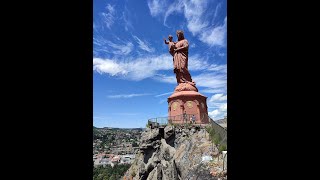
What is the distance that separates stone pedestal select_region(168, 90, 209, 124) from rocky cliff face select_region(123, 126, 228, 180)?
1443 millimetres

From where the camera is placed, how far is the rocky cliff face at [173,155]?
15.1 metres

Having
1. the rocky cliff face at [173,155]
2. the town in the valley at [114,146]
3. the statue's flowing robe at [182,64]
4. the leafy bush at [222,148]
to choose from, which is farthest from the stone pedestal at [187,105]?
the town in the valley at [114,146]

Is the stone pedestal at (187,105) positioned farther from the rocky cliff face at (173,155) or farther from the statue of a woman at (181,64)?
the rocky cliff face at (173,155)

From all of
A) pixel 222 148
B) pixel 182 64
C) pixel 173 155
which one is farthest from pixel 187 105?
pixel 222 148

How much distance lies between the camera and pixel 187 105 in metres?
23.0

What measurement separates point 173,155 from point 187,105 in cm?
426

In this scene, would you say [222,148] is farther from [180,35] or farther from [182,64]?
[180,35]

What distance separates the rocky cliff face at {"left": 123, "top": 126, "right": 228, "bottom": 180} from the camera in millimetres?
15104

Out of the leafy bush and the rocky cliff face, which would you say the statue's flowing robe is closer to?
the rocky cliff face
